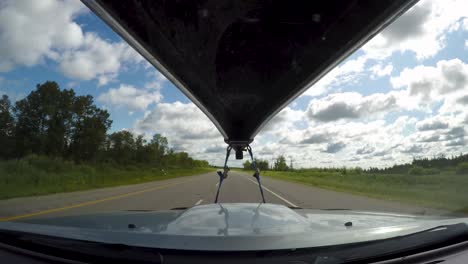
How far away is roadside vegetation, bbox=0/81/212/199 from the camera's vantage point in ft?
75.6

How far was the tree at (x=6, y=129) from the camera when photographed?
36125mm

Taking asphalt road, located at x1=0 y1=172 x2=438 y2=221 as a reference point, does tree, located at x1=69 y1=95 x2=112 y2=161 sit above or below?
above

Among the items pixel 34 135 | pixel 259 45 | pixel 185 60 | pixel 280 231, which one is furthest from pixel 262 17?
pixel 34 135

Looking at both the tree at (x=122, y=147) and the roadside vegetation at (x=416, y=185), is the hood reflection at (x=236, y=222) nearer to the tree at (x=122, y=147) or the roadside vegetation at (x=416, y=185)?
the roadside vegetation at (x=416, y=185)

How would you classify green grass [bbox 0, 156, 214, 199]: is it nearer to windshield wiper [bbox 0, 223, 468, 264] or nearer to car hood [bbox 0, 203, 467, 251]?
windshield wiper [bbox 0, 223, 468, 264]

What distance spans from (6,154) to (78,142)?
1309 cm

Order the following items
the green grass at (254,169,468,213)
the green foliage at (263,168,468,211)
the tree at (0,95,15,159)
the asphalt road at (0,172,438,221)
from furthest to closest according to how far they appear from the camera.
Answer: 1. the tree at (0,95,15,159)
2. the green foliage at (263,168,468,211)
3. the green grass at (254,169,468,213)
4. the asphalt road at (0,172,438,221)

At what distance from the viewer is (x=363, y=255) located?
1.76 metres

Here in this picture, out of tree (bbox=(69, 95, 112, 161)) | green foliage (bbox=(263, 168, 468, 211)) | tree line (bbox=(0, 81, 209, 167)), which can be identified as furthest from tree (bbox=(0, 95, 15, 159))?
green foliage (bbox=(263, 168, 468, 211))

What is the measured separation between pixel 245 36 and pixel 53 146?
47.9 meters

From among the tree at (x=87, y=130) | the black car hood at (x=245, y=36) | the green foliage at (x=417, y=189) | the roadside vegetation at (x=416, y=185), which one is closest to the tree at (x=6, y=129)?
the tree at (x=87, y=130)

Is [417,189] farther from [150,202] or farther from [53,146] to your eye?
[53,146]

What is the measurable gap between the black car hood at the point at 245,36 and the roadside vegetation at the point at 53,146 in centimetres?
1495

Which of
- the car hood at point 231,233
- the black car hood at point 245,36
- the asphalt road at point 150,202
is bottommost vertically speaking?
the asphalt road at point 150,202
